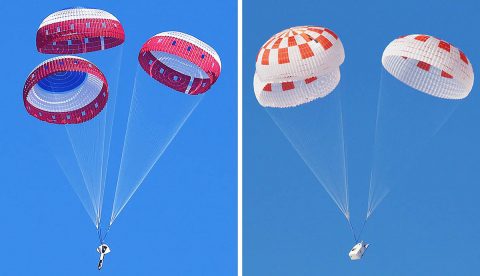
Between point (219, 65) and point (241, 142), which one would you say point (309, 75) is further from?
point (241, 142)

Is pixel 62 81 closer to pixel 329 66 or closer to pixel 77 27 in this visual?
pixel 77 27

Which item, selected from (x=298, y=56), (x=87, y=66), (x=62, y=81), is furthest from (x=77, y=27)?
(x=298, y=56)

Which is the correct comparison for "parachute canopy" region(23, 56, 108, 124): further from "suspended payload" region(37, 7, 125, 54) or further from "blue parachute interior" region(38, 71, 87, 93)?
"suspended payload" region(37, 7, 125, 54)

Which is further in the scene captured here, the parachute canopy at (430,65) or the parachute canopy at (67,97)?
the parachute canopy at (67,97)

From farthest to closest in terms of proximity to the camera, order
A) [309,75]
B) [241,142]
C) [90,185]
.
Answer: [241,142] < [90,185] < [309,75]

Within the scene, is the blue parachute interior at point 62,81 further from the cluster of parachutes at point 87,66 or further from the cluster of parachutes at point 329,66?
the cluster of parachutes at point 329,66

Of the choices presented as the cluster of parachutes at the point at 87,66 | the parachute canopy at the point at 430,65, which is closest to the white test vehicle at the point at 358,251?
the parachute canopy at the point at 430,65

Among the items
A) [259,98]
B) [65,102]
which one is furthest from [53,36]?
[259,98]
